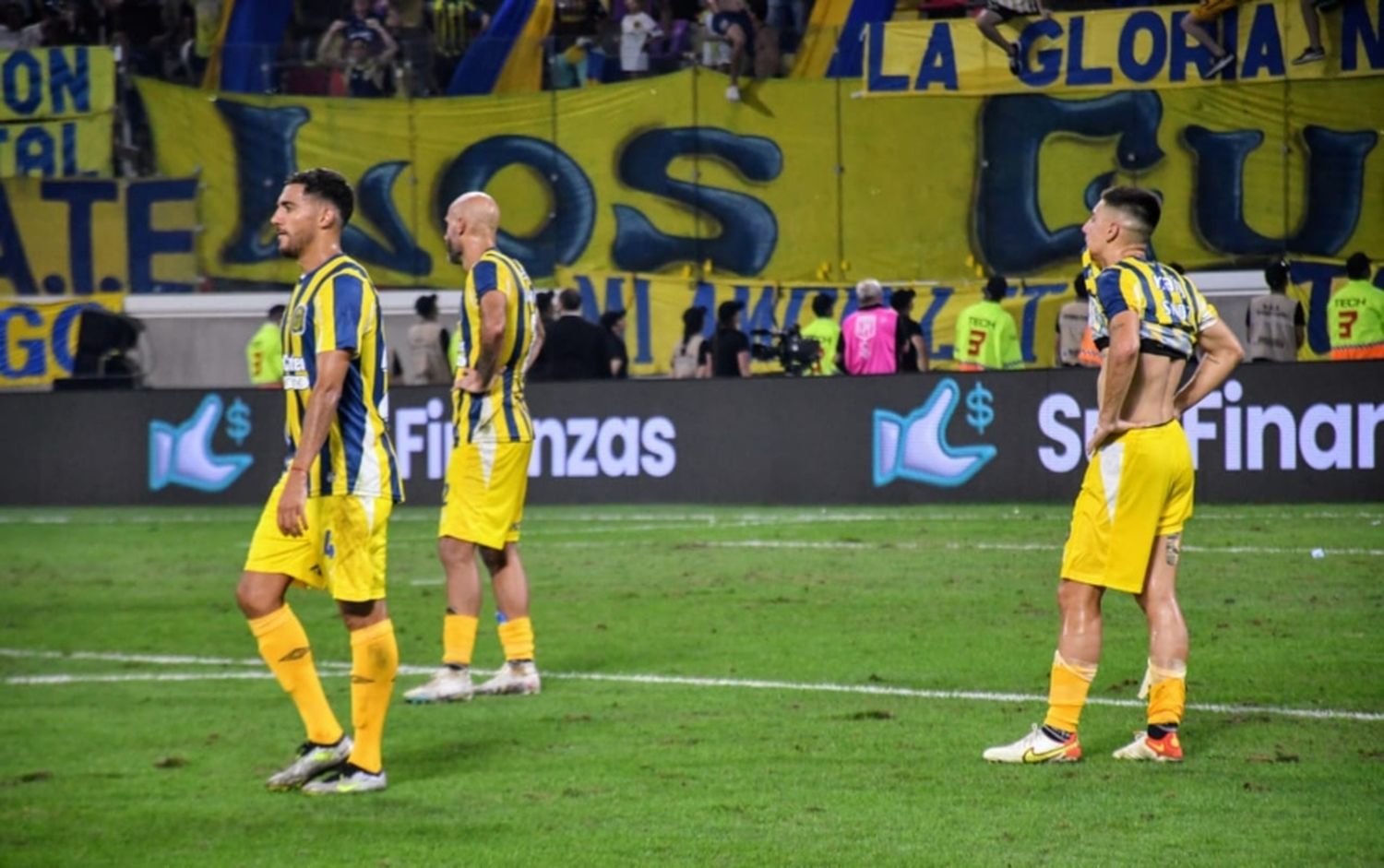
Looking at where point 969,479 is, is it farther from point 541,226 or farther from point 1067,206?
point 541,226

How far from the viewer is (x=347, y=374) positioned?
7176 millimetres

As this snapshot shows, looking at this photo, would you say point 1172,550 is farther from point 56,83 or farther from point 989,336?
point 56,83

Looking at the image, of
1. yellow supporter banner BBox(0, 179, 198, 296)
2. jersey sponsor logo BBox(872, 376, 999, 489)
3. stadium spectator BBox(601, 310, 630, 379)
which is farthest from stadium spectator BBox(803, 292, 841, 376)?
yellow supporter banner BBox(0, 179, 198, 296)

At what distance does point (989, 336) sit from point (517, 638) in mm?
12071

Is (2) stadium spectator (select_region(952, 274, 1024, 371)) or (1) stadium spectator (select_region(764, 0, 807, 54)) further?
(1) stadium spectator (select_region(764, 0, 807, 54))

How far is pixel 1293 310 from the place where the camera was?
20125mm

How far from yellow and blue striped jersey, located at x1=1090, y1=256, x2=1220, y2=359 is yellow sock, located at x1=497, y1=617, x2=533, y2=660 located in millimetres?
3375

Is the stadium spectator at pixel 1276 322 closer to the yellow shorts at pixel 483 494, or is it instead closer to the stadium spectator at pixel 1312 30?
the stadium spectator at pixel 1312 30

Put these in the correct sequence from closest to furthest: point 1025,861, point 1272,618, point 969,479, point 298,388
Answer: point 1025,861 < point 298,388 < point 1272,618 < point 969,479

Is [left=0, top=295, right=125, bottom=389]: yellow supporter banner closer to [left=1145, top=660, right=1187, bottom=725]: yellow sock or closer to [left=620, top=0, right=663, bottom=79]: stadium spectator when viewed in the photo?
[left=620, top=0, right=663, bottom=79]: stadium spectator

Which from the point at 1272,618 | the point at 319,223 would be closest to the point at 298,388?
the point at 319,223

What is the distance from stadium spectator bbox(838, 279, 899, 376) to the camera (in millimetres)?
20047

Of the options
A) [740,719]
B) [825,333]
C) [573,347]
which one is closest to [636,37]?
[825,333]

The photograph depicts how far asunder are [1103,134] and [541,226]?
650 centimetres
